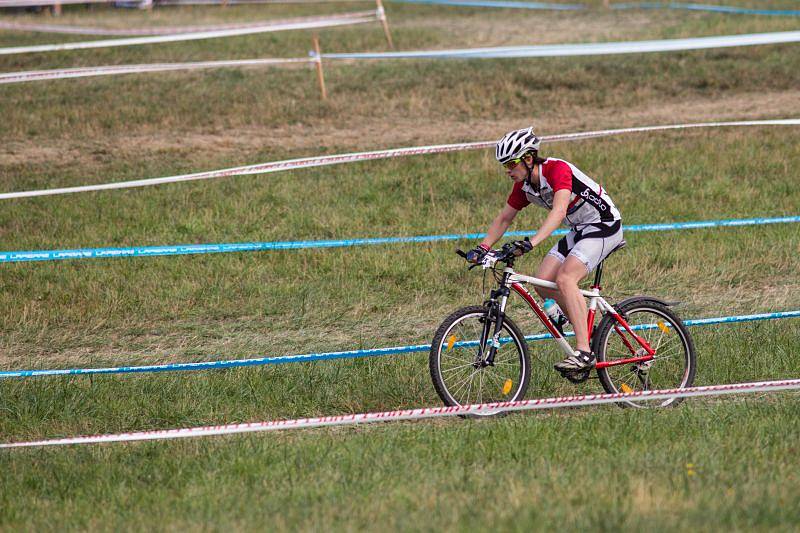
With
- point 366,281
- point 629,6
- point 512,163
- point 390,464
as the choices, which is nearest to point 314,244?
point 366,281

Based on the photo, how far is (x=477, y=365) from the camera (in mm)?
7531

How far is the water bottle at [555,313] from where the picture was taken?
767cm

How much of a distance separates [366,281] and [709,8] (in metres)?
16.3

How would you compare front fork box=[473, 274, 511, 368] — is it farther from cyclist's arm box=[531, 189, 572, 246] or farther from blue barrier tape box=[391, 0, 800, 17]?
blue barrier tape box=[391, 0, 800, 17]

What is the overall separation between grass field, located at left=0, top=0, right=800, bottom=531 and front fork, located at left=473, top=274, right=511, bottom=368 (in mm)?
439

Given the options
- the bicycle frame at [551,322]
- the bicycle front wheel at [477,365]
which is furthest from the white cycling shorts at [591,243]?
the bicycle front wheel at [477,365]

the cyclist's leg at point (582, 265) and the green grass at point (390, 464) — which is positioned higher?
the cyclist's leg at point (582, 265)

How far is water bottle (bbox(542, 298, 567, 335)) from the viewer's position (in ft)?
25.2

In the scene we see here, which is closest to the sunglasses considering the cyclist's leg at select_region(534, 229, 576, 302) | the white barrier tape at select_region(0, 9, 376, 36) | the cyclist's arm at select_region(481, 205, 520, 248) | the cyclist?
the cyclist

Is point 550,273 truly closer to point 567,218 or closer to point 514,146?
point 567,218

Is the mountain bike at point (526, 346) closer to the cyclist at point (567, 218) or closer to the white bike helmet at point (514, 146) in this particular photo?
the cyclist at point (567, 218)

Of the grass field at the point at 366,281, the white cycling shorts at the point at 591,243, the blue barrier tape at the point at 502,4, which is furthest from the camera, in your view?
the blue barrier tape at the point at 502,4

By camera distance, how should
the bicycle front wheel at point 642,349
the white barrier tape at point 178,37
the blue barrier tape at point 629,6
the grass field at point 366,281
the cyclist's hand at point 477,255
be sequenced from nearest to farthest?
the grass field at point 366,281 → the cyclist's hand at point 477,255 → the bicycle front wheel at point 642,349 → the white barrier tape at point 178,37 → the blue barrier tape at point 629,6

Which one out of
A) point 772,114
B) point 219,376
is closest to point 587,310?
point 219,376
